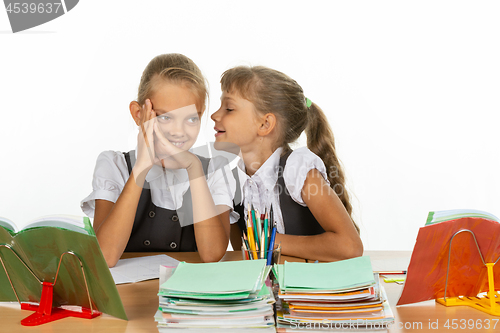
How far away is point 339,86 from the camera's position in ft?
7.60

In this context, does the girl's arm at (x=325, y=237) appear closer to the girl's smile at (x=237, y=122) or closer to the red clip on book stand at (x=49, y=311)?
the girl's smile at (x=237, y=122)

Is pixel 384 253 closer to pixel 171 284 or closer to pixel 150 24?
pixel 171 284

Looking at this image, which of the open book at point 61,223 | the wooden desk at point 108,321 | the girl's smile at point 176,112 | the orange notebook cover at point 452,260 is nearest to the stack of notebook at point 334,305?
the orange notebook cover at point 452,260

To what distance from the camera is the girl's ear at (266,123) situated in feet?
4.50

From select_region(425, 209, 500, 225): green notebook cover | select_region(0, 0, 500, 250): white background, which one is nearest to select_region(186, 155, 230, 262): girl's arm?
select_region(425, 209, 500, 225): green notebook cover

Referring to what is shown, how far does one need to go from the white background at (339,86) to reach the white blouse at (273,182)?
100cm

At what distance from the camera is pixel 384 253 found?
1.14 m

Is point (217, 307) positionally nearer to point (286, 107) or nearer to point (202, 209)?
point (202, 209)

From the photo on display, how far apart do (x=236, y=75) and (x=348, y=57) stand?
1131mm

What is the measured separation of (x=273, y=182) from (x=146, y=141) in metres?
0.38

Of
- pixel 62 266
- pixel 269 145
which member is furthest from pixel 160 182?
pixel 62 266

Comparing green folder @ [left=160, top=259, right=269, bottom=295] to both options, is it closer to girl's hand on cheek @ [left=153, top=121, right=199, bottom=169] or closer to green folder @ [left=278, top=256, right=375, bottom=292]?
green folder @ [left=278, top=256, right=375, bottom=292]

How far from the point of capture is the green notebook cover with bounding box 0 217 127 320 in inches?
26.6

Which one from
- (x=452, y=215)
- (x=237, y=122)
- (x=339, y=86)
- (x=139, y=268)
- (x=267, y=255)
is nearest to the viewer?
(x=452, y=215)
